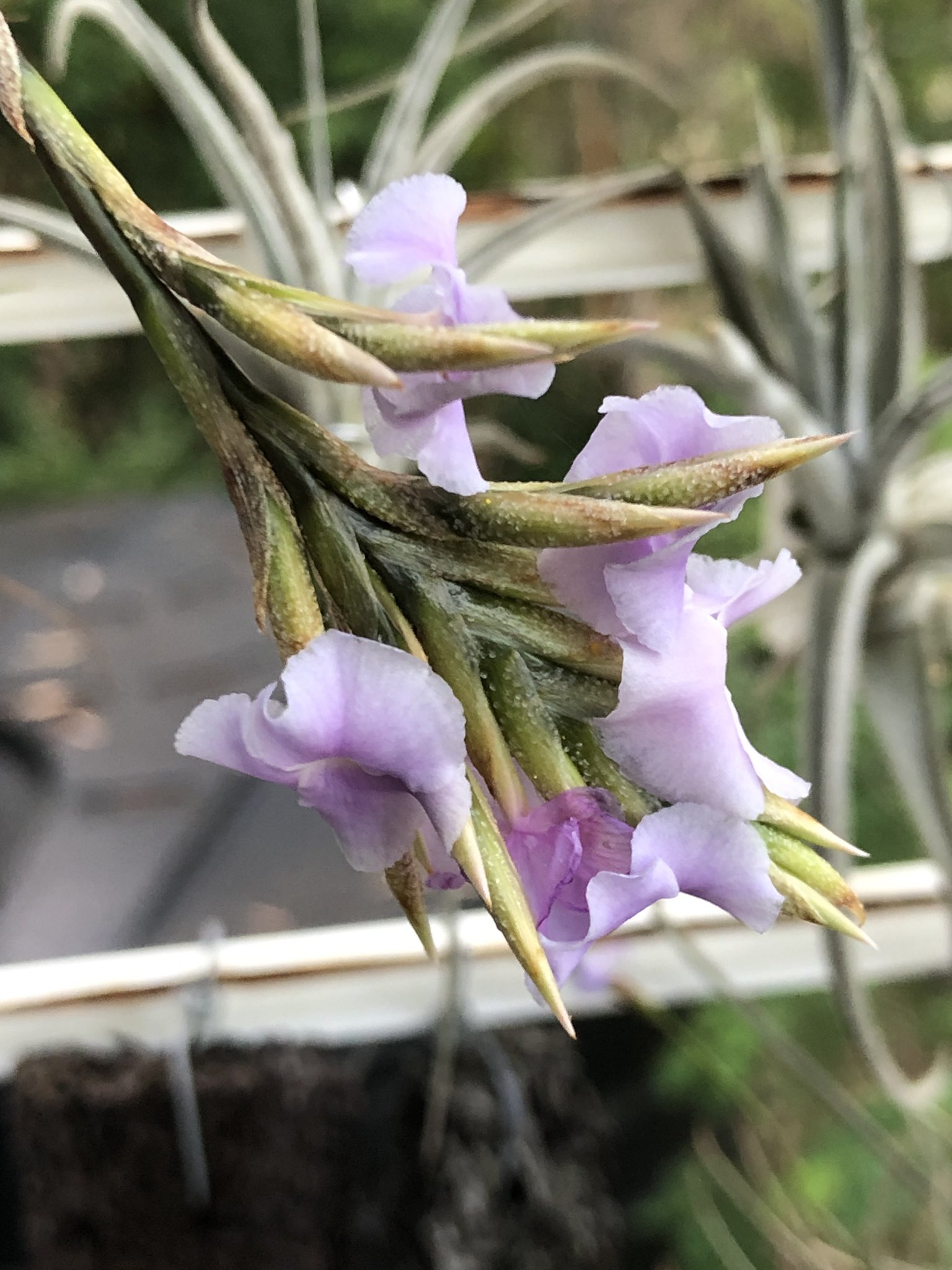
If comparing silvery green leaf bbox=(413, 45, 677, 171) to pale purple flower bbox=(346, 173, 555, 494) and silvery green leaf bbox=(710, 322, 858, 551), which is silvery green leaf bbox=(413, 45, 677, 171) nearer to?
silvery green leaf bbox=(710, 322, 858, 551)

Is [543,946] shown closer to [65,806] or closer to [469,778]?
[469,778]

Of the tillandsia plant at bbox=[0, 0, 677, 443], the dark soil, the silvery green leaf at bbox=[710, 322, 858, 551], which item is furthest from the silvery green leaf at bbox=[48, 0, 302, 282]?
the dark soil

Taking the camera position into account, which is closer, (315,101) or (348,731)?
(348,731)

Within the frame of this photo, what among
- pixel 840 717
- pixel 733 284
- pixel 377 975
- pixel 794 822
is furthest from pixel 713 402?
pixel 794 822

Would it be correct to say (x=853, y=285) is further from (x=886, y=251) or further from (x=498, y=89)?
(x=498, y=89)

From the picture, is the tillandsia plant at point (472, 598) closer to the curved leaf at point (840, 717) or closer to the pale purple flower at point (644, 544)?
the pale purple flower at point (644, 544)

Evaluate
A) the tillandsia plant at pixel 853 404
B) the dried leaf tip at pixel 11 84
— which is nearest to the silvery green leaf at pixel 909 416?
the tillandsia plant at pixel 853 404
